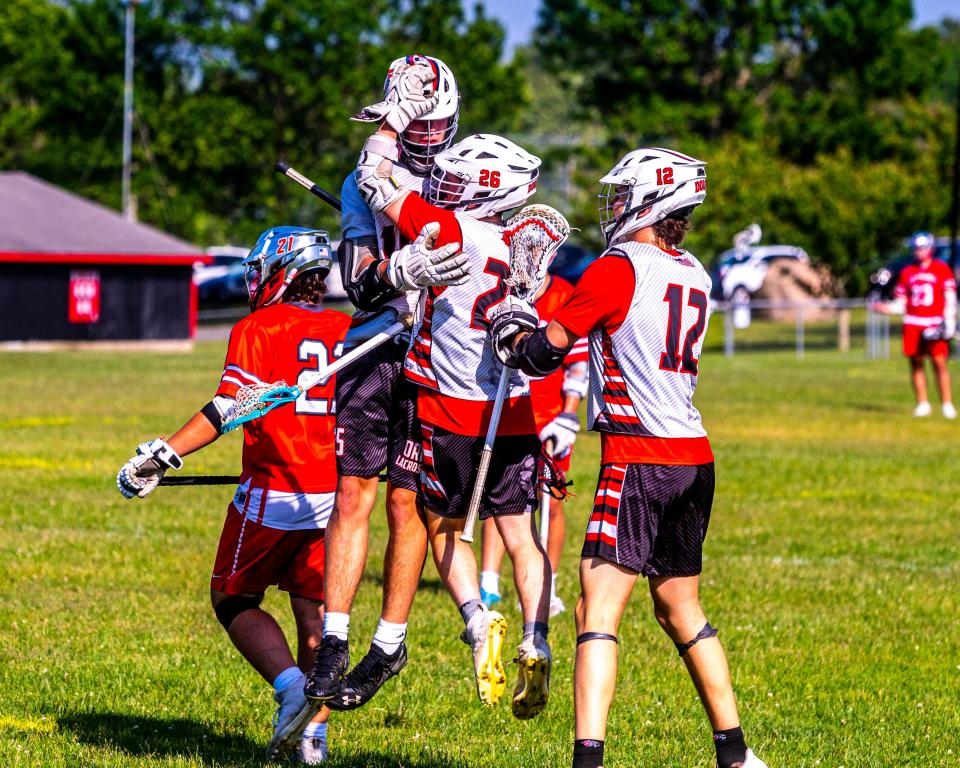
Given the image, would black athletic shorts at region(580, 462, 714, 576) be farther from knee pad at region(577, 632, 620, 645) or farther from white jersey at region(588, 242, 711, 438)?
knee pad at region(577, 632, 620, 645)

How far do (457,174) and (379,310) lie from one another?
67 cm

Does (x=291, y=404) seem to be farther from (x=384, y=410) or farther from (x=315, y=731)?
(x=315, y=731)

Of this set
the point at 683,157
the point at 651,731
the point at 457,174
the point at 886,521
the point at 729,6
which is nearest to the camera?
the point at 683,157

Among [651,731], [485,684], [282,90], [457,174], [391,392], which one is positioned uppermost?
[282,90]

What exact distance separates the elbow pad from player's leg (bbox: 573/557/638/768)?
15.0 ft

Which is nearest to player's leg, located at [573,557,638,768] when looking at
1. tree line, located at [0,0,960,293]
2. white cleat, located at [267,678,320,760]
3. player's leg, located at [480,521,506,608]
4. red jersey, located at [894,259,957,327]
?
white cleat, located at [267,678,320,760]

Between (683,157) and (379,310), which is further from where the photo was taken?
(379,310)

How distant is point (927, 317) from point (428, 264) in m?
17.0

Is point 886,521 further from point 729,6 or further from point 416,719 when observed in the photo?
point 729,6

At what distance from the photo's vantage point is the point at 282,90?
2586 inches

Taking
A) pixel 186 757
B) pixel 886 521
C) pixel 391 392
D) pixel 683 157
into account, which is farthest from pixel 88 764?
pixel 886 521

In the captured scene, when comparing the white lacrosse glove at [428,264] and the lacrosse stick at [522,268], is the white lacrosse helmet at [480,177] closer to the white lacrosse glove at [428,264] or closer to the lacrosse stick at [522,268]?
the lacrosse stick at [522,268]

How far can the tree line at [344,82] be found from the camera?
63.5 metres

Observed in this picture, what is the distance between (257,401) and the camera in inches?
248
